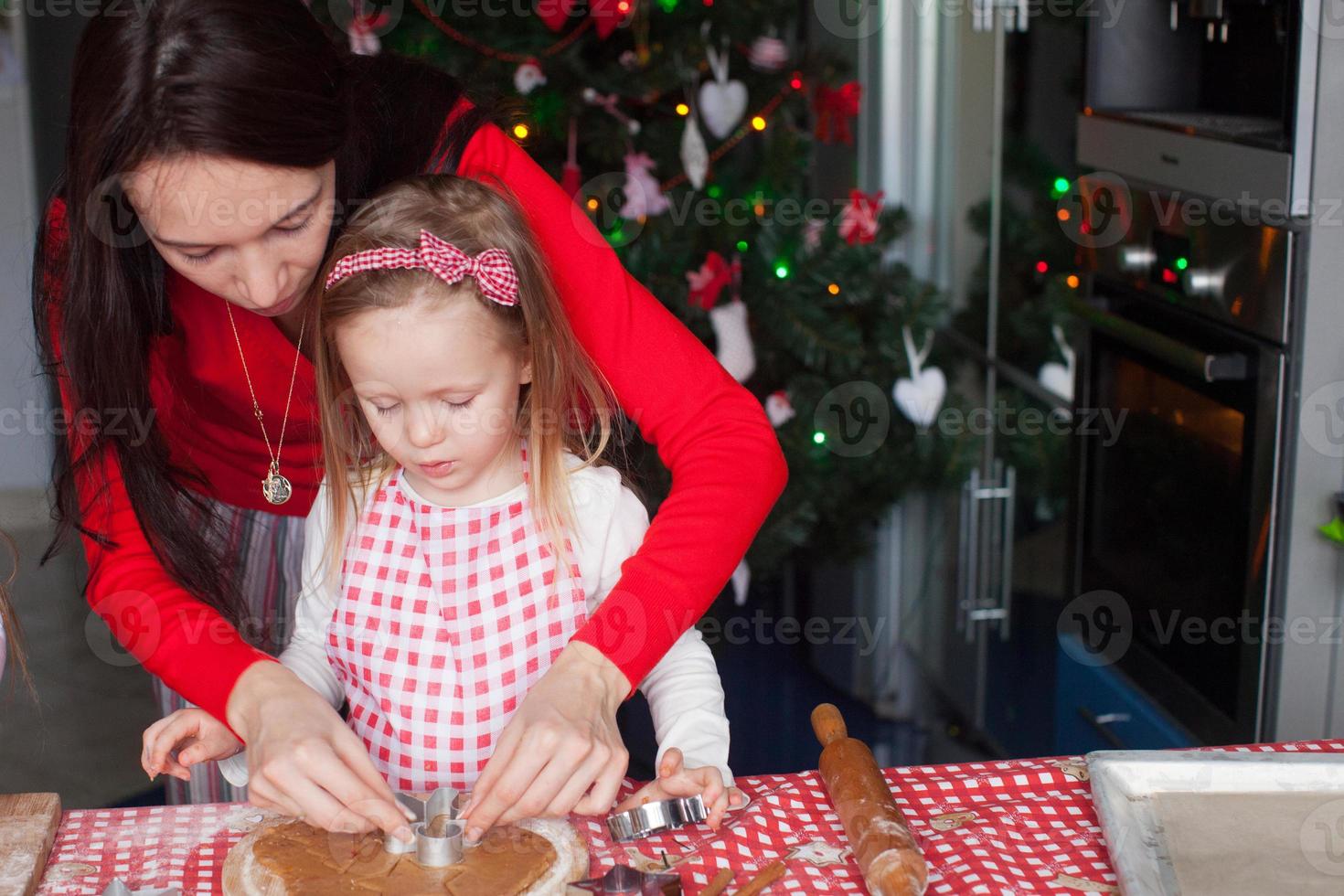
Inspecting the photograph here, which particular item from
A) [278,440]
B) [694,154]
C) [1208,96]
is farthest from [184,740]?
[1208,96]

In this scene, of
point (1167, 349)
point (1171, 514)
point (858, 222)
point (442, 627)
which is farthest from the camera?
point (858, 222)

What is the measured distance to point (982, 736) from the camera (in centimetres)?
283

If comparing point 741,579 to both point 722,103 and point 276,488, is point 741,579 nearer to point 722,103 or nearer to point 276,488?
point 722,103

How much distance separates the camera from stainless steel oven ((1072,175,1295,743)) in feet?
5.74

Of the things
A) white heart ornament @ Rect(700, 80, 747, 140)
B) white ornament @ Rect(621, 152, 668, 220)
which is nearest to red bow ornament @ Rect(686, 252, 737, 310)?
white ornament @ Rect(621, 152, 668, 220)

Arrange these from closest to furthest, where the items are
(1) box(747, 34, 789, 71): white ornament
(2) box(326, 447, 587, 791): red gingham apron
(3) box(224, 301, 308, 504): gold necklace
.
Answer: (2) box(326, 447, 587, 791): red gingham apron < (3) box(224, 301, 308, 504): gold necklace < (1) box(747, 34, 789, 71): white ornament

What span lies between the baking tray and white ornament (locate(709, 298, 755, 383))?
4.76 ft

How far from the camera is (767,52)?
2.43 metres

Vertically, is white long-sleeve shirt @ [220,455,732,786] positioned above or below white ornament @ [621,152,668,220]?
below

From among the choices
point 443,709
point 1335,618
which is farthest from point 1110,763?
point 1335,618

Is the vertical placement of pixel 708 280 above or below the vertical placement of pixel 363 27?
below

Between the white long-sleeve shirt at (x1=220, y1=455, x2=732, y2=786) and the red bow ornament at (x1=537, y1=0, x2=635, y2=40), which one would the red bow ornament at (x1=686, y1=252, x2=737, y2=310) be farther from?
the white long-sleeve shirt at (x1=220, y1=455, x2=732, y2=786)

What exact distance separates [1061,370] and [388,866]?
1837 millimetres

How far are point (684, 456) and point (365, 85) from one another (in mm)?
463
